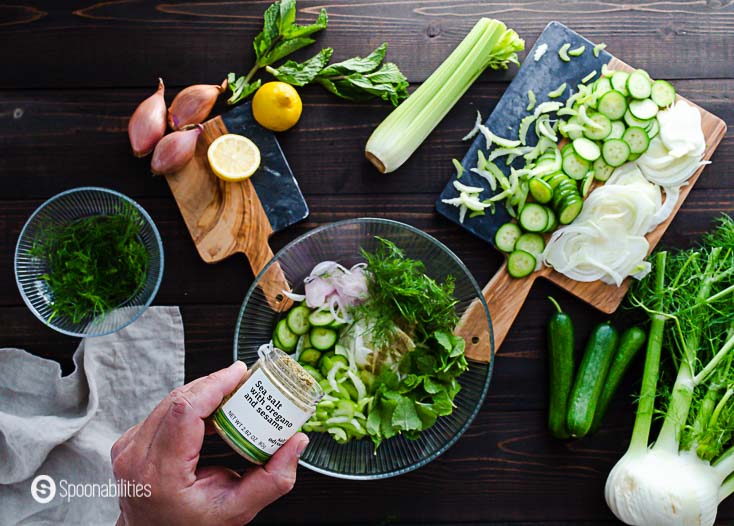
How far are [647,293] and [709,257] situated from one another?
0.23 m

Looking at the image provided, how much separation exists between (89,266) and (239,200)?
55 centimetres

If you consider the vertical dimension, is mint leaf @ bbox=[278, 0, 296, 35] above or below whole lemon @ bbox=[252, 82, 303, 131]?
above

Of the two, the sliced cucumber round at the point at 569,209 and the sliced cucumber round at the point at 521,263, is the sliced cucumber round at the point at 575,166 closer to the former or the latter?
the sliced cucumber round at the point at 569,209

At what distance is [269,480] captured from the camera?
160 centimetres

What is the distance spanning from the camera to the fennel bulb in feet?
7.14

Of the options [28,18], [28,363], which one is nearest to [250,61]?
[28,18]

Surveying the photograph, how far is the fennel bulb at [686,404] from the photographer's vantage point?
2176 millimetres

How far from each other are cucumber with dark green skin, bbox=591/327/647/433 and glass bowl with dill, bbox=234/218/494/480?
1.42ft

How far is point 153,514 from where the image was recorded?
1604 millimetres

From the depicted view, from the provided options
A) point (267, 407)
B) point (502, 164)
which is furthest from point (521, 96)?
point (267, 407)

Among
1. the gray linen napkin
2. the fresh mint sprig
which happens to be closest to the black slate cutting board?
the fresh mint sprig

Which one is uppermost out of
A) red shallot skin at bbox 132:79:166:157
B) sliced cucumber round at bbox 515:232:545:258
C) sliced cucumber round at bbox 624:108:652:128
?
sliced cucumber round at bbox 624:108:652:128

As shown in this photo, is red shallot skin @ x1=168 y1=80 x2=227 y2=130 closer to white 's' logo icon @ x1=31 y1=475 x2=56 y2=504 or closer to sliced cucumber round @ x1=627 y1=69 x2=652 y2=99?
white 's' logo icon @ x1=31 y1=475 x2=56 y2=504

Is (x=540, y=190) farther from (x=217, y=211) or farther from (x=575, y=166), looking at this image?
(x=217, y=211)
